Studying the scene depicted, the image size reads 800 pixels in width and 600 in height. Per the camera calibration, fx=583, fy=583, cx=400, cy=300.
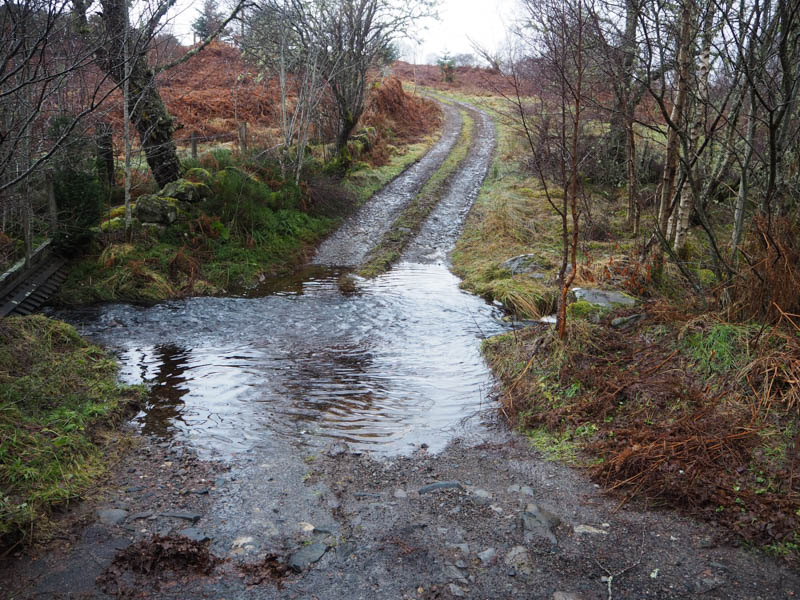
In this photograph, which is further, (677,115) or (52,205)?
(52,205)

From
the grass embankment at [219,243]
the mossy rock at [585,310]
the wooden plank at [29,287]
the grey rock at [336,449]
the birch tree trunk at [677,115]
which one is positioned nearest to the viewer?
the grey rock at [336,449]

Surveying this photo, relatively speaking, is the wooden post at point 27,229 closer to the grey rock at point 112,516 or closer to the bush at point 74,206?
the bush at point 74,206

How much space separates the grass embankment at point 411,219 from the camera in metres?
11.4

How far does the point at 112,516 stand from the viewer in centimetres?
358

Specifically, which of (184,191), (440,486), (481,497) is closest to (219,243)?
(184,191)

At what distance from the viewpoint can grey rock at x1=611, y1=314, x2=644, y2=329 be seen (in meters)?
6.20

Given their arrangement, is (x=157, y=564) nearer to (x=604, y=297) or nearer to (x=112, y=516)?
(x=112, y=516)

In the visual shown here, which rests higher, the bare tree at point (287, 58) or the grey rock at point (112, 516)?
the bare tree at point (287, 58)

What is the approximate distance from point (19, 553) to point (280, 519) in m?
1.40

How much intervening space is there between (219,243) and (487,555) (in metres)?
8.58

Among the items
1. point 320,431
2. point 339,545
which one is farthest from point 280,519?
point 320,431

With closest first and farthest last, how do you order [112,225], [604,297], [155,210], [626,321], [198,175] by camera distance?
[626,321] → [604,297] → [112,225] → [155,210] → [198,175]

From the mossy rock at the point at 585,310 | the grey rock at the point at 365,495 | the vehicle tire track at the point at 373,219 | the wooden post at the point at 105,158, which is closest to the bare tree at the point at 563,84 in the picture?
the mossy rock at the point at 585,310

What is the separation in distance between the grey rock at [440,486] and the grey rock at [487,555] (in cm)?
74
